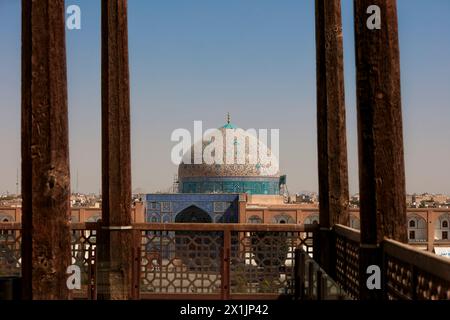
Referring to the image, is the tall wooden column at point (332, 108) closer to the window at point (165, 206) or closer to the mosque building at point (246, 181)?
the window at point (165, 206)

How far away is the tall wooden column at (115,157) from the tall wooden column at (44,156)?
2438 mm

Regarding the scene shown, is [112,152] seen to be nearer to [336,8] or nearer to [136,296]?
[136,296]

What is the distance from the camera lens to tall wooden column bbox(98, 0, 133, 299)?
6082 mm

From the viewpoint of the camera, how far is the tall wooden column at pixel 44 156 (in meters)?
3.57

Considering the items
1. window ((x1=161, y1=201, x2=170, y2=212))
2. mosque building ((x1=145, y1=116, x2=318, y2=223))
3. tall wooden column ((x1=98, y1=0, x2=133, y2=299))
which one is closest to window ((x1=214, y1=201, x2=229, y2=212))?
mosque building ((x1=145, y1=116, x2=318, y2=223))

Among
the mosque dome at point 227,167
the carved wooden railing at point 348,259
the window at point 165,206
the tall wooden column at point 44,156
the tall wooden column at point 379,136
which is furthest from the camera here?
the mosque dome at point 227,167

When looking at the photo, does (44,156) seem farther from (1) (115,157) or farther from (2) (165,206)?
(2) (165,206)

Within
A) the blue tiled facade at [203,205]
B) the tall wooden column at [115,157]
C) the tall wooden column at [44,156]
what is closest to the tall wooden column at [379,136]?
the tall wooden column at [44,156]

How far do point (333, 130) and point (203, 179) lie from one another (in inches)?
1608

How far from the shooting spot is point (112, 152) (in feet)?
20.1

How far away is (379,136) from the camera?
12.7ft

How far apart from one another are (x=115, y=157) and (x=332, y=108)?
6.62 feet

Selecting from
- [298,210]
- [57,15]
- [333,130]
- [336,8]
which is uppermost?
[336,8]
